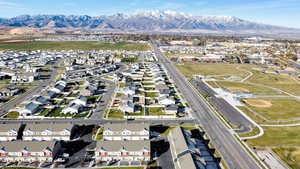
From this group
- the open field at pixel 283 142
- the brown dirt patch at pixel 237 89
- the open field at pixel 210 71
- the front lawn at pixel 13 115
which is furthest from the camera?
the open field at pixel 210 71

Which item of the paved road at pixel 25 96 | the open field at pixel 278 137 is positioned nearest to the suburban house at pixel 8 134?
the paved road at pixel 25 96

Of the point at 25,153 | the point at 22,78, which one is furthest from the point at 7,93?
the point at 25,153

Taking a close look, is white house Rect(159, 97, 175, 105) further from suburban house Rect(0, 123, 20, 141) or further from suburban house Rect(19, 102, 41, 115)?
suburban house Rect(0, 123, 20, 141)

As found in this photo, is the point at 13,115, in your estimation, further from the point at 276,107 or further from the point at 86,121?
the point at 276,107

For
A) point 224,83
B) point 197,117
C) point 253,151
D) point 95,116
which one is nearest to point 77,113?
point 95,116

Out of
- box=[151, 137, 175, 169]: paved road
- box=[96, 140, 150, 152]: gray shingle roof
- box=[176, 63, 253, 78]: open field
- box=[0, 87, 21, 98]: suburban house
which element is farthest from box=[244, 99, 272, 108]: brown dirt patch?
box=[0, 87, 21, 98]: suburban house

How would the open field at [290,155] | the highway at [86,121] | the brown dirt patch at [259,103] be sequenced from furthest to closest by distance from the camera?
1. the brown dirt patch at [259,103]
2. the highway at [86,121]
3. the open field at [290,155]

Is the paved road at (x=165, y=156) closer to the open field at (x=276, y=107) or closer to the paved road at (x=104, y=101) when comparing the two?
the paved road at (x=104, y=101)
